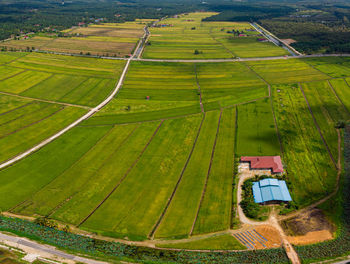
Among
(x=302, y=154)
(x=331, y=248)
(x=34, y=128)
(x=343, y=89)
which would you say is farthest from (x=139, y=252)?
(x=343, y=89)

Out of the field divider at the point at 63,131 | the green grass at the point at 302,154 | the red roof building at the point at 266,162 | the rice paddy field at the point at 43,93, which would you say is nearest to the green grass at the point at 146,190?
the red roof building at the point at 266,162

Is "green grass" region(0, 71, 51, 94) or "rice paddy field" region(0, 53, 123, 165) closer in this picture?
"rice paddy field" region(0, 53, 123, 165)

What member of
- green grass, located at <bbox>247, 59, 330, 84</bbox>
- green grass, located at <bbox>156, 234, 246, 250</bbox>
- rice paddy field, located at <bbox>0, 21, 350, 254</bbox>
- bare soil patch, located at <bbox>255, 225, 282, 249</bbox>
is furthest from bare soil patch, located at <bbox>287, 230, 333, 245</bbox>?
green grass, located at <bbox>247, 59, 330, 84</bbox>

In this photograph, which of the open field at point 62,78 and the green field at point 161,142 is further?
the open field at point 62,78

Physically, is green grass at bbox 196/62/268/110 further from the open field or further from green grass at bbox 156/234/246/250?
green grass at bbox 156/234/246/250

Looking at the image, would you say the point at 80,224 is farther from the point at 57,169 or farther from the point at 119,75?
the point at 119,75

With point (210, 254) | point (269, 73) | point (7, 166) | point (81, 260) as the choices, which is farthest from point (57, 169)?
point (269, 73)

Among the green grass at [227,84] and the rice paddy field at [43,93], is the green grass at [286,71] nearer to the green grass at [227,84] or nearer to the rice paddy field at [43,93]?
the green grass at [227,84]
